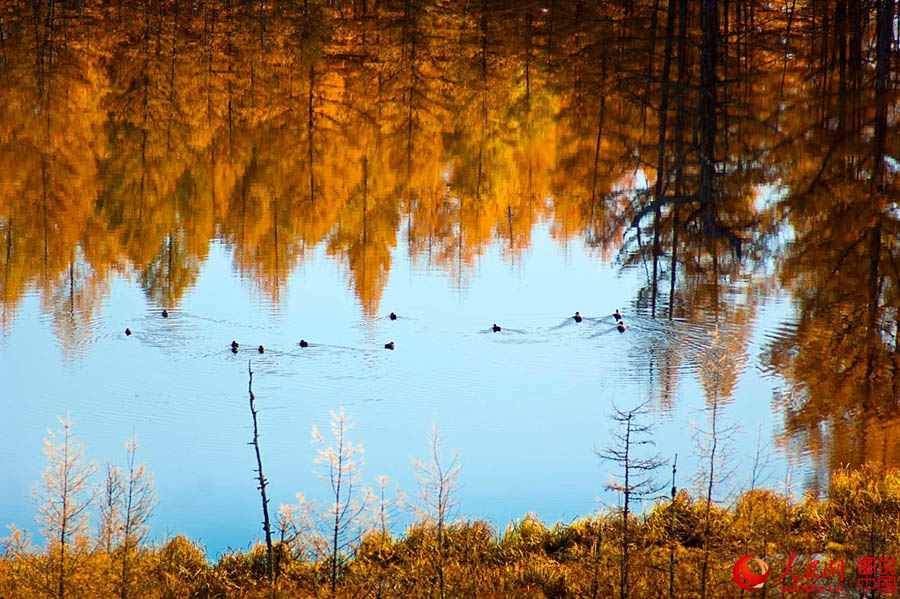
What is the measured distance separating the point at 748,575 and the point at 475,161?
15.4 metres

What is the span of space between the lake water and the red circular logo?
0.75 meters

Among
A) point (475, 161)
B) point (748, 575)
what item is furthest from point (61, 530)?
point (475, 161)

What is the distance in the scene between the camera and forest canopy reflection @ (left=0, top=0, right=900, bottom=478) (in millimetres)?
13125

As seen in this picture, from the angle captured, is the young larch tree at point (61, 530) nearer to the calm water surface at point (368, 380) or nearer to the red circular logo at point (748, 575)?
the calm water surface at point (368, 380)

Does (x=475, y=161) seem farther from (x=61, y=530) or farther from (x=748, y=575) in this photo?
(x=61, y=530)

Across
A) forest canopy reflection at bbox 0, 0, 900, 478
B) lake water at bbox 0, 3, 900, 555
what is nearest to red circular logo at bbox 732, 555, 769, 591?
lake water at bbox 0, 3, 900, 555

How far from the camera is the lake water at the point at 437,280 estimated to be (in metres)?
9.56

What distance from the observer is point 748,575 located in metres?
6.84

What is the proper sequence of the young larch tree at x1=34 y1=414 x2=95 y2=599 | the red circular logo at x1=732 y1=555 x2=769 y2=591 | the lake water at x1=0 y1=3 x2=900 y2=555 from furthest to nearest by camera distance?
the lake water at x1=0 y1=3 x2=900 y2=555 < the red circular logo at x1=732 y1=555 x2=769 y2=591 < the young larch tree at x1=34 y1=414 x2=95 y2=599

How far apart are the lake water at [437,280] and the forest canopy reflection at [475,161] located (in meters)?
0.08

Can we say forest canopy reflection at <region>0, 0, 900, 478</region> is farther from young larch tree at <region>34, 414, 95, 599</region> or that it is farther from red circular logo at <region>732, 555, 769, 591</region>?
young larch tree at <region>34, 414, 95, 599</region>

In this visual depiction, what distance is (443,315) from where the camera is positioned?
12.6 metres

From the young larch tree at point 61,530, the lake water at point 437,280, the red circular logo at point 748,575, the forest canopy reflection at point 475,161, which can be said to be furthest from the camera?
the forest canopy reflection at point 475,161

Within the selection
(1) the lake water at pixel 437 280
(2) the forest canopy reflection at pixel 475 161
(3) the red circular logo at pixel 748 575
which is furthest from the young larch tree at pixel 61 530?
(2) the forest canopy reflection at pixel 475 161
